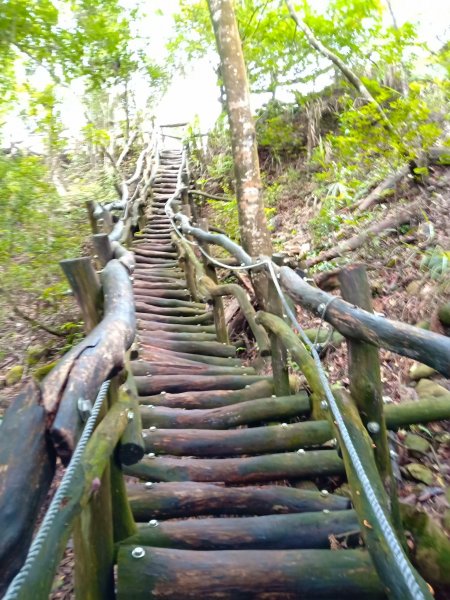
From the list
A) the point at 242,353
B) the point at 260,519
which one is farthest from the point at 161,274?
the point at 260,519

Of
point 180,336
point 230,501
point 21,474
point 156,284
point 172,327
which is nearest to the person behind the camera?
point 21,474

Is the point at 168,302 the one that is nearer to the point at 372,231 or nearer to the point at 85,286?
the point at 372,231

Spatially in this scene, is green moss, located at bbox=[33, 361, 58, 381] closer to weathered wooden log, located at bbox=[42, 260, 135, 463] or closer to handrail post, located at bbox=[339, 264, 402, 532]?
weathered wooden log, located at bbox=[42, 260, 135, 463]

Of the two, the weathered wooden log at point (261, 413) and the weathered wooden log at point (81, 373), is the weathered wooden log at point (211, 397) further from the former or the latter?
the weathered wooden log at point (81, 373)

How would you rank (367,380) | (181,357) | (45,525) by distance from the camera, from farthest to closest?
(181,357)
(367,380)
(45,525)

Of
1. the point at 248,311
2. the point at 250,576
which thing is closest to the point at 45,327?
the point at 248,311

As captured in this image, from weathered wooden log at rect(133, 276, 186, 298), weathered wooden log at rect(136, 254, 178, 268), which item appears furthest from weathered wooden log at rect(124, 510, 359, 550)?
weathered wooden log at rect(136, 254, 178, 268)

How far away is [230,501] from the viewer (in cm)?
223

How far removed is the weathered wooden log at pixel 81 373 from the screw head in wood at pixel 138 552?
Result: 958 mm

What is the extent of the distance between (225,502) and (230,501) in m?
0.03

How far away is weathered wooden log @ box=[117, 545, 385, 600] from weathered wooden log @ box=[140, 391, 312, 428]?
47.8 inches

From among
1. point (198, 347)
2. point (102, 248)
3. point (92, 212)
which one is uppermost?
point (92, 212)

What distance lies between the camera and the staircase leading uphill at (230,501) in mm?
1712

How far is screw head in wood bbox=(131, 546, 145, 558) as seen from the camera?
1.76 metres
